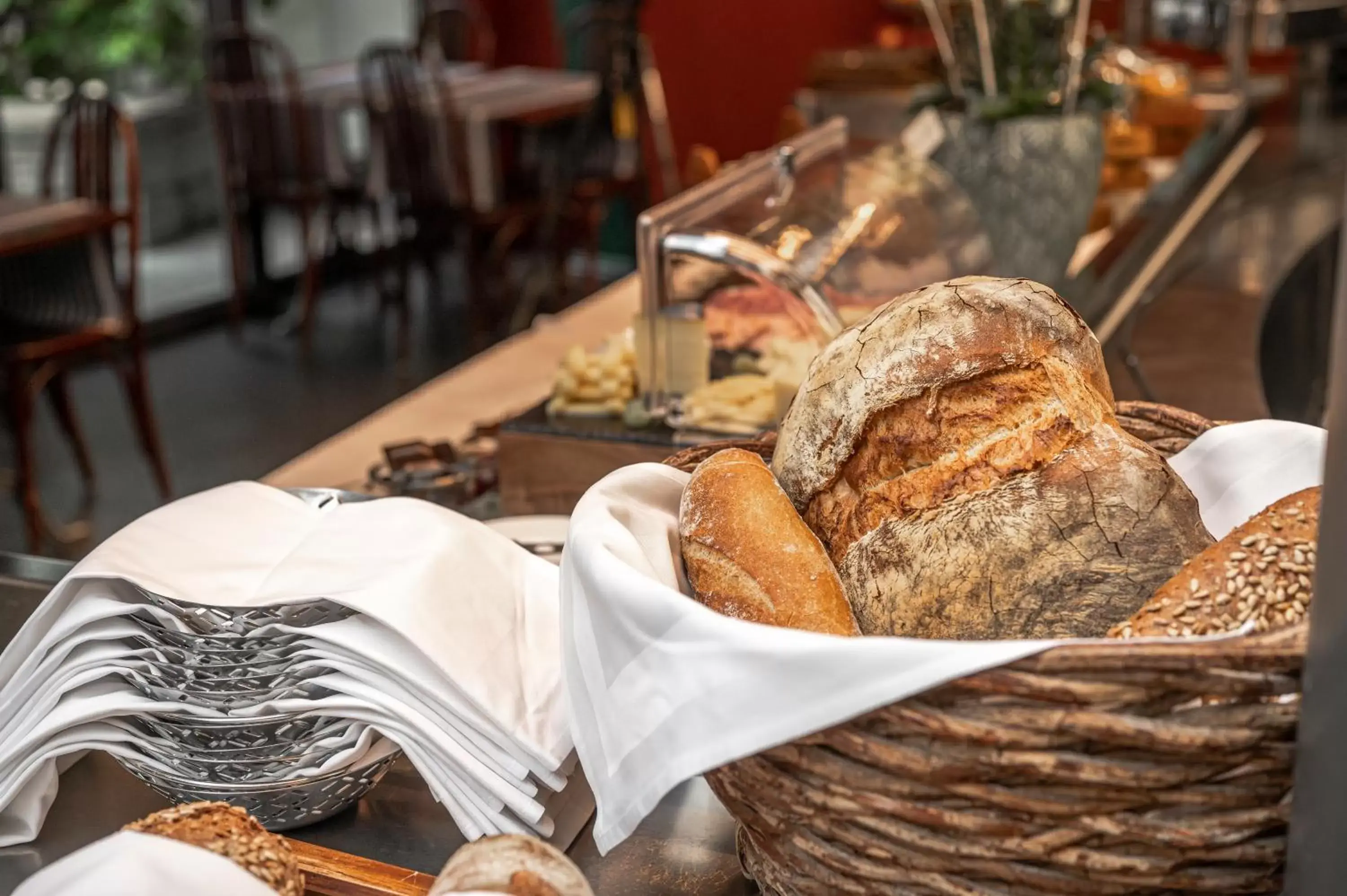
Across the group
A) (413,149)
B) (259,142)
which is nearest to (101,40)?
(259,142)

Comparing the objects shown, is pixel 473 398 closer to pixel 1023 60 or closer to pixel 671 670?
pixel 1023 60

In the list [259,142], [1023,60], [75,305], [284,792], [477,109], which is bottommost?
[75,305]

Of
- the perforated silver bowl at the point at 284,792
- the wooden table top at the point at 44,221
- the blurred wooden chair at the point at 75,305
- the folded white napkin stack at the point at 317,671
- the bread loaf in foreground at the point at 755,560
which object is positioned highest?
the bread loaf in foreground at the point at 755,560

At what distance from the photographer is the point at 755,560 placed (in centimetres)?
66

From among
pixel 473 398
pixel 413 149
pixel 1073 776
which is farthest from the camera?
pixel 413 149

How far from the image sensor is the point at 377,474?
1359 mm

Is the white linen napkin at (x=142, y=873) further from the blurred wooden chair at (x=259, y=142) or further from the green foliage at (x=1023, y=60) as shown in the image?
the blurred wooden chair at (x=259, y=142)

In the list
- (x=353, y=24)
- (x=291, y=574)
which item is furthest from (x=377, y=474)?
(x=353, y=24)

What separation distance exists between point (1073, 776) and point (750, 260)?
90cm

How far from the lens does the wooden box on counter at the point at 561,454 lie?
1.35 m

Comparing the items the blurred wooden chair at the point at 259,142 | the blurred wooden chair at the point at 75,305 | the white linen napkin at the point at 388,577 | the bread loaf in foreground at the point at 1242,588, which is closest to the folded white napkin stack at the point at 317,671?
the white linen napkin at the point at 388,577

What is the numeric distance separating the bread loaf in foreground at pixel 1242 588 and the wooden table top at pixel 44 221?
8.95 ft

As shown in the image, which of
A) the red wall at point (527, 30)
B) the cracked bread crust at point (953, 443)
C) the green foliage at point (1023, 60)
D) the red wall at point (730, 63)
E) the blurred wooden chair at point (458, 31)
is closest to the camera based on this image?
the cracked bread crust at point (953, 443)

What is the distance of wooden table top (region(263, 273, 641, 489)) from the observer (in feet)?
5.42
